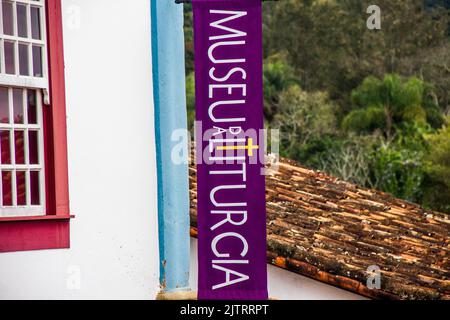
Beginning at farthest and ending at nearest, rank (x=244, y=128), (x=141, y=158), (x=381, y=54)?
(x=381, y=54) → (x=141, y=158) → (x=244, y=128)

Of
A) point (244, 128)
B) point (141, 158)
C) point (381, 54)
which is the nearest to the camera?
point (244, 128)

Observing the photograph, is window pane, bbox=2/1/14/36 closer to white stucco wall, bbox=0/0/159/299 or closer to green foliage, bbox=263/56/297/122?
white stucco wall, bbox=0/0/159/299

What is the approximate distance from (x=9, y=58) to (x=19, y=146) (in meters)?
0.56

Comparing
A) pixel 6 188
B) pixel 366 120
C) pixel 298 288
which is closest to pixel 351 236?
pixel 298 288

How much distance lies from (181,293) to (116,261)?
1.77 feet

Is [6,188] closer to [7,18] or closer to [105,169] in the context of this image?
[105,169]

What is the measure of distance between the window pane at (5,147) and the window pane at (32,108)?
0.18 metres

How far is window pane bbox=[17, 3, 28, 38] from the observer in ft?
20.0

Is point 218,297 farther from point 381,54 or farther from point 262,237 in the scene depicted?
point 381,54

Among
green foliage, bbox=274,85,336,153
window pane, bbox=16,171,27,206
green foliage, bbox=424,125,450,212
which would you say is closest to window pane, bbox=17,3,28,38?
window pane, bbox=16,171,27,206

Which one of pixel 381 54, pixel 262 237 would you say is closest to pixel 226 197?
pixel 262 237

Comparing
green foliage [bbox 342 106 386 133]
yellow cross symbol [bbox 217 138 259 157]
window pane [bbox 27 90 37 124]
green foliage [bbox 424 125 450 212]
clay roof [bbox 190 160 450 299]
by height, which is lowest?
green foliage [bbox 424 125 450 212]

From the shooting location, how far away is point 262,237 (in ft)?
20.5

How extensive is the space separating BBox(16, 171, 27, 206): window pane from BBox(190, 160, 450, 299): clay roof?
134 centimetres
